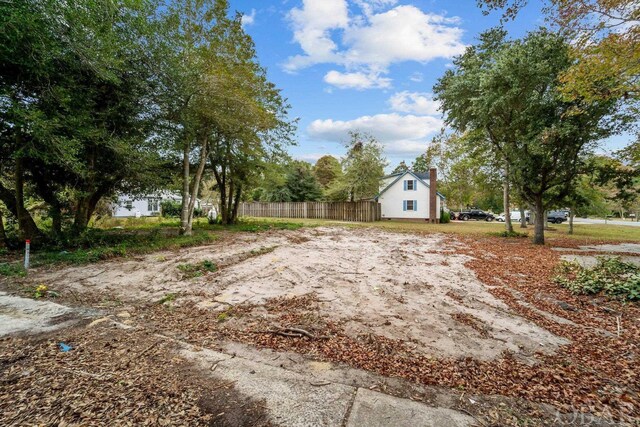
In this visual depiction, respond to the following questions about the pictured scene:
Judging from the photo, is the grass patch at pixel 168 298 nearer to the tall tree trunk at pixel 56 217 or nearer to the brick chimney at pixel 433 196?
the tall tree trunk at pixel 56 217

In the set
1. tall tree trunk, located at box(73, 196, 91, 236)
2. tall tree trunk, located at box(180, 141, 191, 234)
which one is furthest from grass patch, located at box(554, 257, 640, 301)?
tall tree trunk, located at box(73, 196, 91, 236)

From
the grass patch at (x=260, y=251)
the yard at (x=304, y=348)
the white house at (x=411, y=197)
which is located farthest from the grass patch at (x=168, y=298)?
the white house at (x=411, y=197)

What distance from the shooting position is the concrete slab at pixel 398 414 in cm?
192

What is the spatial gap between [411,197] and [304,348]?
25.4 meters

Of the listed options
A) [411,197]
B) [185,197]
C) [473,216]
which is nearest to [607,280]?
[185,197]

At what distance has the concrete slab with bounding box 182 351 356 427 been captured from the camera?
1.96 metres

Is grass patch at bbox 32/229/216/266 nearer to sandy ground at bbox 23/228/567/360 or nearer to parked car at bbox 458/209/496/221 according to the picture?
sandy ground at bbox 23/228/567/360

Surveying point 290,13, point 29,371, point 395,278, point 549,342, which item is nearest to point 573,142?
point 395,278

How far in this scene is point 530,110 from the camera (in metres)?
10.2

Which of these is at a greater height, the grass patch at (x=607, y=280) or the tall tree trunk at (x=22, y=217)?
the tall tree trunk at (x=22, y=217)

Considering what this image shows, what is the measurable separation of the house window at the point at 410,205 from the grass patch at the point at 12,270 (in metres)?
25.6

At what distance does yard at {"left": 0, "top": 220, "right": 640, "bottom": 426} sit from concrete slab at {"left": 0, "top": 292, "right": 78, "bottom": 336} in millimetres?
33

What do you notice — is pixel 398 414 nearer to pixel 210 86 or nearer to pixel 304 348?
pixel 304 348

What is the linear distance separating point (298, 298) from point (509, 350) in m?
2.89
